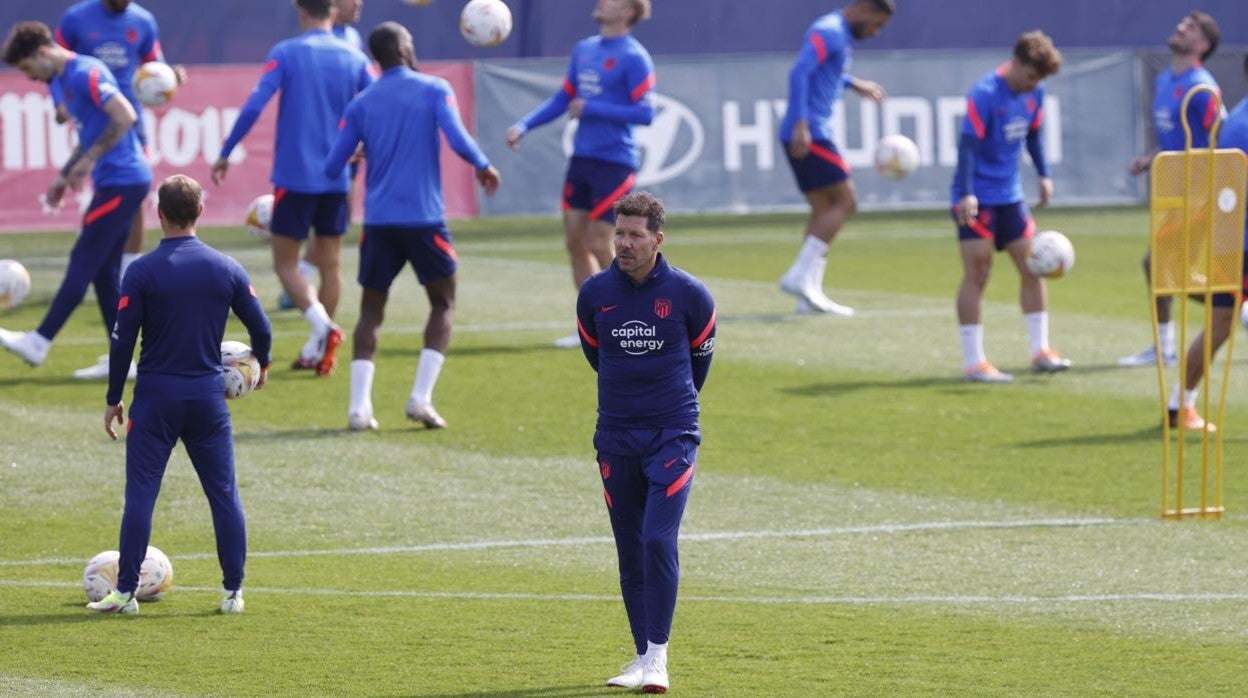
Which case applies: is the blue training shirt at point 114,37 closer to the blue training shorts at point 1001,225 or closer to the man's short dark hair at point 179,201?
the blue training shorts at point 1001,225

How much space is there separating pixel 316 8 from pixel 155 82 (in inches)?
85.8

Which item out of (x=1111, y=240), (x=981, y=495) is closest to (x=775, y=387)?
(x=981, y=495)

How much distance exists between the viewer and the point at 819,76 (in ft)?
57.0

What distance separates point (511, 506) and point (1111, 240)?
1510 centimetres

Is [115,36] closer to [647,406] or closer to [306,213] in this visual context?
[306,213]

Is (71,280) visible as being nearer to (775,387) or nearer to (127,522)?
(775,387)

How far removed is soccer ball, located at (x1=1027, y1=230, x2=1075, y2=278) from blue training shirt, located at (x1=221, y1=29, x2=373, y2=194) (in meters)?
4.77

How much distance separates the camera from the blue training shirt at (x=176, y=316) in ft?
26.2

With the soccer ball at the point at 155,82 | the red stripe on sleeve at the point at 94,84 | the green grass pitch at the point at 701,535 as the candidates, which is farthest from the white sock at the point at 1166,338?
the soccer ball at the point at 155,82

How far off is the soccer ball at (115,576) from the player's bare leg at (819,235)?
383 inches

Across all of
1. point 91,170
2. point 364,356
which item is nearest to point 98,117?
point 91,170

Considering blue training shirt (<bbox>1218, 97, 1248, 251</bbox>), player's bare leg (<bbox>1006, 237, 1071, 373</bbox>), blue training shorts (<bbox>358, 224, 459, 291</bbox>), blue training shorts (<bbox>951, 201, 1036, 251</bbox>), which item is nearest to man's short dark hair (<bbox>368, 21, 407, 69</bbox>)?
blue training shorts (<bbox>358, 224, 459, 291</bbox>)

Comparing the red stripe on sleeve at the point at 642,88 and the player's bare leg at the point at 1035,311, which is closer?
the player's bare leg at the point at 1035,311

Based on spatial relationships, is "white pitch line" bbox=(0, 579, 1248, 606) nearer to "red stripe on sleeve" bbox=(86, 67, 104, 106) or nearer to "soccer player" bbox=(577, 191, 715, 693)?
"soccer player" bbox=(577, 191, 715, 693)
